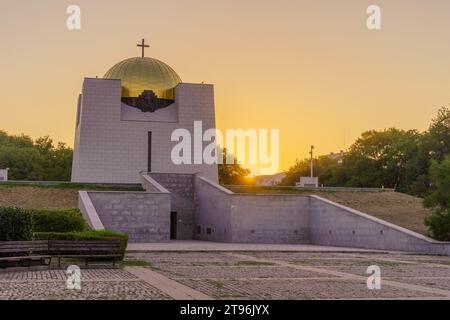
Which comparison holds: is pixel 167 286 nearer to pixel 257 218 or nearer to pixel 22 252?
pixel 22 252

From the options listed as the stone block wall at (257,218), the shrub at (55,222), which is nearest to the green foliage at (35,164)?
the stone block wall at (257,218)

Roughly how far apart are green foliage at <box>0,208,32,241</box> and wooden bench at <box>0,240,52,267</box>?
2.15 feet

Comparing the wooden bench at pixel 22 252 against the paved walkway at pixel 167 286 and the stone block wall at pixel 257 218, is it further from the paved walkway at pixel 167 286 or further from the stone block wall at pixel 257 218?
the stone block wall at pixel 257 218

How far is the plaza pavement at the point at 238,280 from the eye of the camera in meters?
11.7

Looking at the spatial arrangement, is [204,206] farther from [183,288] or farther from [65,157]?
[65,157]

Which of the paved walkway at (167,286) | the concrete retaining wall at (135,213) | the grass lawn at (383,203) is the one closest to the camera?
the paved walkway at (167,286)

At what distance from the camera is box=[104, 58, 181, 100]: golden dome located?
52.5m

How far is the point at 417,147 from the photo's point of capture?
62531 mm

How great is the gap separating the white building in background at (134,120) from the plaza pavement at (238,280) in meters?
28.5

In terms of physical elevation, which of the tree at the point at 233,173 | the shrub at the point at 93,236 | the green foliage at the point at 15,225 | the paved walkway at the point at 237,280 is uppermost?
the tree at the point at 233,173

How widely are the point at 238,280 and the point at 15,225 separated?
21.4 ft
